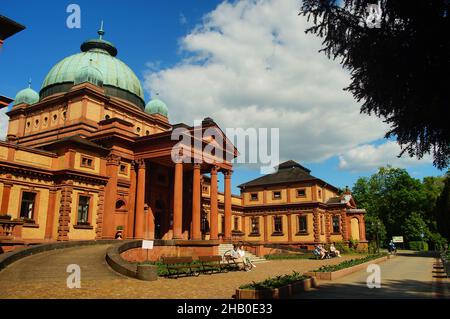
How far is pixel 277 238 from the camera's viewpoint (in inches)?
2026

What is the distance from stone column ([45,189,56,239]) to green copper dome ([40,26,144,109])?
47.3 feet

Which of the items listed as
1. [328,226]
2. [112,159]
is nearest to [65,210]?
[112,159]

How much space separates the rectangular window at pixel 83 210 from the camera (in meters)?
28.0

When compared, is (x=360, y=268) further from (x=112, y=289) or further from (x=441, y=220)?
(x=441, y=220)

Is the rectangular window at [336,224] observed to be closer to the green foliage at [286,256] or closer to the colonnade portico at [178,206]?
the green foliage at [286,256]

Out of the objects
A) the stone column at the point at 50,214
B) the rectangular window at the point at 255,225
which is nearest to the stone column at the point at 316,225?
the rectangular window at the point at 255,225

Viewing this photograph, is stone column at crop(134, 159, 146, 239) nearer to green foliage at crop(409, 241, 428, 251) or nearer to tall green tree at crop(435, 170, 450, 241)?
tall green tree at crop(435, 170, 450, 241)

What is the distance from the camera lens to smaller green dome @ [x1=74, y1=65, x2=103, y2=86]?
35719mm

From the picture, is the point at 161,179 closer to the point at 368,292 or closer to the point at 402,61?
the point at 368,292

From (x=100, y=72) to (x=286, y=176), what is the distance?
2892 cm

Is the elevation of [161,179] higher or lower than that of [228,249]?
higher

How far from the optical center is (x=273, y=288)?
10.8m
